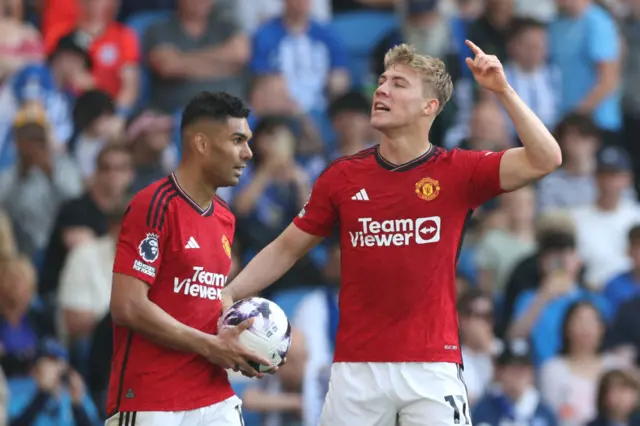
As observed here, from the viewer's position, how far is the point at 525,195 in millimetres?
13648

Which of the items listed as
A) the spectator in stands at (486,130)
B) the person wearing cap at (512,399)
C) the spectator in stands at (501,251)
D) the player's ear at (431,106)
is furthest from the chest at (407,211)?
the spectator in stands at (486,130)

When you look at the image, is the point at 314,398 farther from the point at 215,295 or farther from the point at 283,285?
the point at 215,295

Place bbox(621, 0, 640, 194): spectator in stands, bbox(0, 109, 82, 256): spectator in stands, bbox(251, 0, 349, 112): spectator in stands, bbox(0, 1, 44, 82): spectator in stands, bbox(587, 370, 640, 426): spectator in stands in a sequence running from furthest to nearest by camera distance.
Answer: bbox(621, 0, 640, 194): spectator in stands < bbox(251, 0, 349, 112): spectator in stands < bbox(0, 1, 44, 82): spectator in stands < bbox(0, 109, 82, 256): spectator in stands < bbox(587, 370, 640, 426): spectator in stands

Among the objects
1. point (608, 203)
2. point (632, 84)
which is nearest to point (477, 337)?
point (608, 203)

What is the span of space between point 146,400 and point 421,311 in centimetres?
155

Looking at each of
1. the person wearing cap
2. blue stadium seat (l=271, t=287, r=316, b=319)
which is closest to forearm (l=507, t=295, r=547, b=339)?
the person wearing cap

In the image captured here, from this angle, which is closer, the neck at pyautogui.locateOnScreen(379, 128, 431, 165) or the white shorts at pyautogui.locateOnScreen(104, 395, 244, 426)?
the white shorts at pyautogui.locateOnScreen(104, 395, 244, 426)

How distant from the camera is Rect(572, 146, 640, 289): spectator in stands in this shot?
13.8m

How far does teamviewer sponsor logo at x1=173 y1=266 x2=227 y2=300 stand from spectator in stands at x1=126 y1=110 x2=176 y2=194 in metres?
5.46

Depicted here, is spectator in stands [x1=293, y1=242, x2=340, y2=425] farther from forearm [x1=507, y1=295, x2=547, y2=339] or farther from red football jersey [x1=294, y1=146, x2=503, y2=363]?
red football jersey [x1=294, y1=146, x2=503, y2=363]

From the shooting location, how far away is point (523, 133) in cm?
707

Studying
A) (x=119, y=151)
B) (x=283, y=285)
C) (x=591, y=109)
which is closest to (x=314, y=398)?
(x=283, y=285)

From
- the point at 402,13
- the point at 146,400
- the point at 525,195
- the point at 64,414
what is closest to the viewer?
the point at 146,400

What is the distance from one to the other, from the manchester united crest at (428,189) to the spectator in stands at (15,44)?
7046 millimetres
